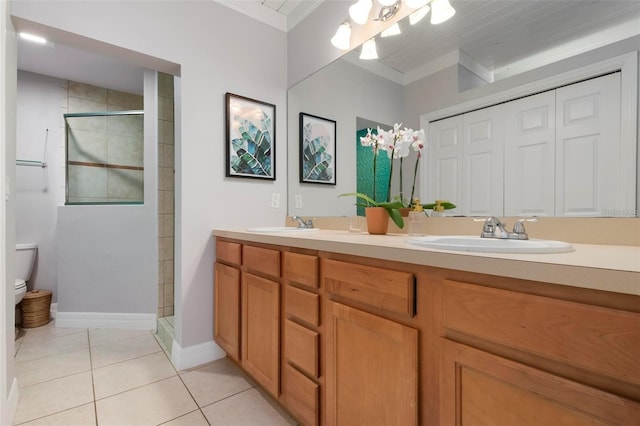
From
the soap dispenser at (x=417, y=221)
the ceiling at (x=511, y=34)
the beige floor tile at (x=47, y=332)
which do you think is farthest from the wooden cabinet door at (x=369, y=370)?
the beige floor tile at (x=47, y=332)

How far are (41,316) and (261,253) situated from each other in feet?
8.12

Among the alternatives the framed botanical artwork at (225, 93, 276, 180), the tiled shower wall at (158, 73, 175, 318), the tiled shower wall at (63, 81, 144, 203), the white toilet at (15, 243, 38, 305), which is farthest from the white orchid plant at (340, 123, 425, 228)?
the white toilet at (15, 243, 38, 305)

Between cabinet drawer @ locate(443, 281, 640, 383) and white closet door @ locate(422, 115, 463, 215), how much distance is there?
741 millimetres

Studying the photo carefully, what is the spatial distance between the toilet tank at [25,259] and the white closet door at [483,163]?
139 inches

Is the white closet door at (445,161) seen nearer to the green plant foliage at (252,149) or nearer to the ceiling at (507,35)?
the ceiling at (507,35)

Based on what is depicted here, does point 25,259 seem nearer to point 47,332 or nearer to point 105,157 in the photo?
point 47,332

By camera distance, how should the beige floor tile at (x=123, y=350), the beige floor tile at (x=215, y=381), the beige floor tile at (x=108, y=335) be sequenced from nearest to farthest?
the beige floor tile at (x=215, y=381) → the beige floor tile at (x=123, y=350) → the beige floor tile at (x=108, y=335)

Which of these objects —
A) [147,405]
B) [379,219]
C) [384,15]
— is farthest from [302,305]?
[384,15]

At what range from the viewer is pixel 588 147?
0.99m

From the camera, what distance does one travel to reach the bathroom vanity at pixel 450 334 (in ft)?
1.79

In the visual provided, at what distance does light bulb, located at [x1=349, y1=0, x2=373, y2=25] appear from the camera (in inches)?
67.7

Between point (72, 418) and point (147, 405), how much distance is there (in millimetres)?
308

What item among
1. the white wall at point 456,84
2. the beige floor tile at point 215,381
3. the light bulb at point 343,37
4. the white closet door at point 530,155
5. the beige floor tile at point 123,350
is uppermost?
the light bulb at point 343,37

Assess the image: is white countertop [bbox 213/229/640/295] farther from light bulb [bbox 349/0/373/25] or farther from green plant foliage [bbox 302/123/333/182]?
light bulb [bbox 349/0/373/25]
